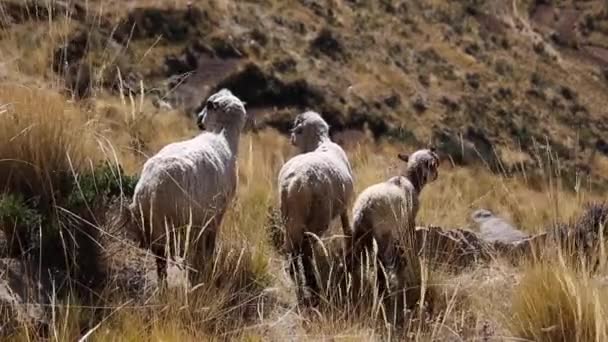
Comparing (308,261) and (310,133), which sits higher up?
(310,133)

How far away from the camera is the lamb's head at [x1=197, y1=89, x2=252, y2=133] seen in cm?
526

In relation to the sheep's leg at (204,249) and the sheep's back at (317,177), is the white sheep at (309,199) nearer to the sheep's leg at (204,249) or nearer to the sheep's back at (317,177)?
the sheep's back at (317,177)

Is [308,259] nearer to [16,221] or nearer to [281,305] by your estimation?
[281,305]

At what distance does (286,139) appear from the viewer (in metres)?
17.0

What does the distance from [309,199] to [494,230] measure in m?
3.04

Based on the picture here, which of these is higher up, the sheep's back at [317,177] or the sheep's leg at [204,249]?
the sheep's back at [317,177]

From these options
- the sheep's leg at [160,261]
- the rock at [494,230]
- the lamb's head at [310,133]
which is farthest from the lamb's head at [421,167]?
the sheep's leg at [160,261]

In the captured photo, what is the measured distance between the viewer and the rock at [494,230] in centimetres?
Result: 675

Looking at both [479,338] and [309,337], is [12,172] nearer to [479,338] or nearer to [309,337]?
[309,337]

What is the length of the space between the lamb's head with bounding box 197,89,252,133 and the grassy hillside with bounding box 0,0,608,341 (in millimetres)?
427

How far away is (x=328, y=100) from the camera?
22.3 meters

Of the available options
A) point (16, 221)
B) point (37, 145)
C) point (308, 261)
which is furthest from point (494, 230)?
point (16, 221)

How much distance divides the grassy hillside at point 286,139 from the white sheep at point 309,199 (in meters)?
0.16

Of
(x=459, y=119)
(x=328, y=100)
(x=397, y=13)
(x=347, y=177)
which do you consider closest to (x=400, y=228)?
(x=347, y=177)
